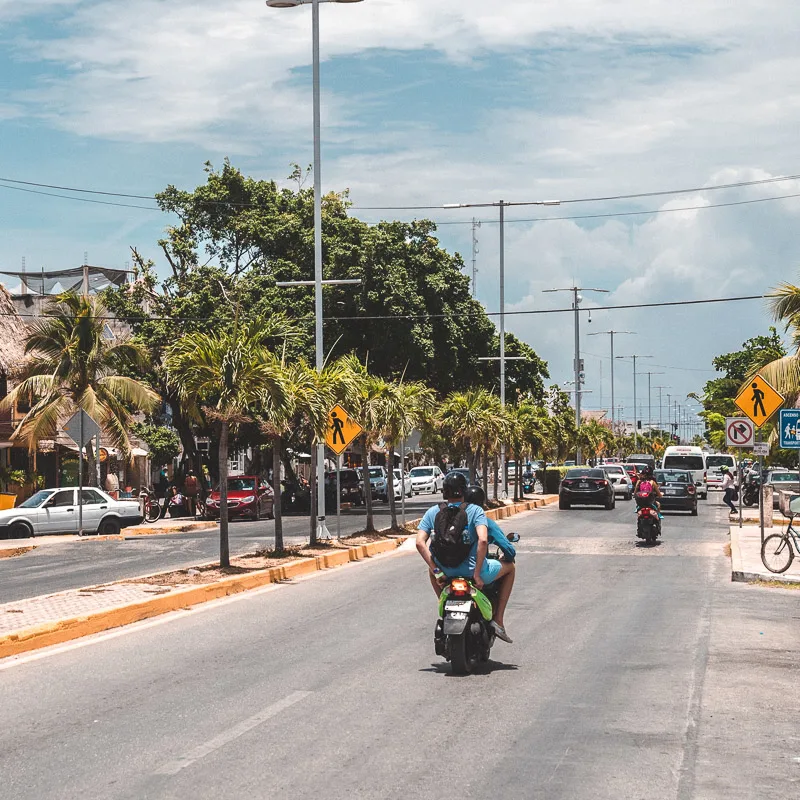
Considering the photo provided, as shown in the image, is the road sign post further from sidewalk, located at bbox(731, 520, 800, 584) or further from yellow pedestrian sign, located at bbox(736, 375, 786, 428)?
sidewalk, located at bbox(731, 520, 800, 584)

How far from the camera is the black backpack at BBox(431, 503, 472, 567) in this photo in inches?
410

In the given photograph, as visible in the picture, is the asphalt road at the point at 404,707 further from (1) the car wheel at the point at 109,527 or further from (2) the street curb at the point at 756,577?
(1) the car wheel at the point at 109,527

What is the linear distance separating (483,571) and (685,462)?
48.7 meters

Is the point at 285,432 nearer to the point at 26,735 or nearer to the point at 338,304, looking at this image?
the point at 26,735

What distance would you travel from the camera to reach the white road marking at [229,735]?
7184mm

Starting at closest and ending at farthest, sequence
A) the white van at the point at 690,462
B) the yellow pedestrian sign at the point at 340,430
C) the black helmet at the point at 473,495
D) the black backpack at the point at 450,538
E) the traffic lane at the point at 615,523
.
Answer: the black backpack at the point at 450,538, the black helmet at the point at 473,495, the yellow pedestrian sign at the point at 340,430, the traffic lane at the point at 615,523, the white van at the point at 690,462

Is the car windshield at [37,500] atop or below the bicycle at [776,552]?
atop

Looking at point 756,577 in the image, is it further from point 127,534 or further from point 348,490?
point 348,490

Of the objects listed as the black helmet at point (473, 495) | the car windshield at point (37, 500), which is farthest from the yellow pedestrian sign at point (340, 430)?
the black helmet at point (473, 495)

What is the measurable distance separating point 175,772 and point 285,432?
15.1 meters

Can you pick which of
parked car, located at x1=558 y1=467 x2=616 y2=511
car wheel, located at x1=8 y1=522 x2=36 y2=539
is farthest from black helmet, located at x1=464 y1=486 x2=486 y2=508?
parked car, located at x1=558 y1=467 x2=616 y2=511

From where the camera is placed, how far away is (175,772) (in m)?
7.03

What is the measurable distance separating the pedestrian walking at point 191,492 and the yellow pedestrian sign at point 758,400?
2241cm

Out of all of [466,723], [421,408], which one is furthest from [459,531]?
[421,408]
